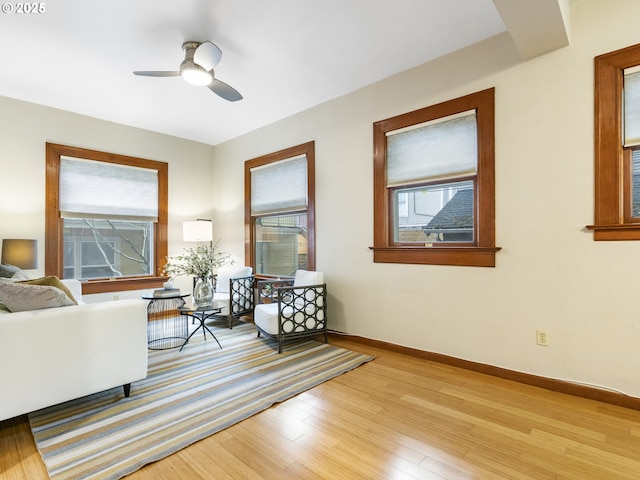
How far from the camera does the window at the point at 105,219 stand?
4152mm

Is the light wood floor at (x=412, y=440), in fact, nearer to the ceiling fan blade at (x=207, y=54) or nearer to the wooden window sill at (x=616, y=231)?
the wooden window sill at (x=616, y=231)

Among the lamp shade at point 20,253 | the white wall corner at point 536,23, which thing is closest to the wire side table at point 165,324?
the lamp shade at point 20,253

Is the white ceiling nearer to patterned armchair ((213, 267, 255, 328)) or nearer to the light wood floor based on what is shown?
Result: patterned armchair ((213, 267, 255, 328))

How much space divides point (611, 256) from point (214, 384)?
304 cm

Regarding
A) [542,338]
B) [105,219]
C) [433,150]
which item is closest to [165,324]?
[105,219]

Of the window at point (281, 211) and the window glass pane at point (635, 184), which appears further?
the window at point (281, 211)

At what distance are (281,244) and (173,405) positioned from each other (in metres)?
2.72

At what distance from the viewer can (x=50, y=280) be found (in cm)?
230

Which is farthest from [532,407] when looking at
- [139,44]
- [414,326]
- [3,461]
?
[139,44]

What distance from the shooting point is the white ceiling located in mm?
2348

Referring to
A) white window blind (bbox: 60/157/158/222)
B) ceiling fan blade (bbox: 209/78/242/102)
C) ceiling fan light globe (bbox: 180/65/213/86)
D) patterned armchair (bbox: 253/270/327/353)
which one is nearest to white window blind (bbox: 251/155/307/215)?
patterned armchair (bbox: 253/270/327/353)

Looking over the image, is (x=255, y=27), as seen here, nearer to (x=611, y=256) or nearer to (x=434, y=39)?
(x=434, y=39)

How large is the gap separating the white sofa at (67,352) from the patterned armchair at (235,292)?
1.87 meters

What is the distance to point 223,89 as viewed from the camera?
304 centimetres
